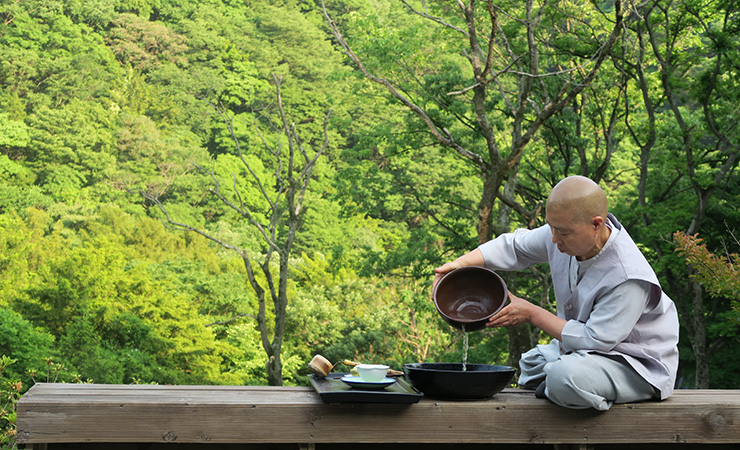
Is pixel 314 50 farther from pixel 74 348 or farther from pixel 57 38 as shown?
pixel 74 348

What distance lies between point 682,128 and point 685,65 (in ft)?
3.37

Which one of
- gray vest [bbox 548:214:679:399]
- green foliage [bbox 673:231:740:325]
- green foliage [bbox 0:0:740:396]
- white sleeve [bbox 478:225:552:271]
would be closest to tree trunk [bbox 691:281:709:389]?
green foliage [bbox 0:0:740:396]

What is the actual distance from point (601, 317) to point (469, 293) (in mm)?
406

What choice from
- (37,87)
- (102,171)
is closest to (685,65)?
(102,171)

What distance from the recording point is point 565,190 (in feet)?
5.54

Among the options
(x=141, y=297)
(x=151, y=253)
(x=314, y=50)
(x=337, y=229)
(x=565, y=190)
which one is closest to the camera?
(x=565, y=190)

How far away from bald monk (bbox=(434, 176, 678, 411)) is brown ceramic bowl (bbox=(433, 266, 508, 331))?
110 mm

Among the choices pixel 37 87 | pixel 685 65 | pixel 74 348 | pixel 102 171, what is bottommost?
pixel 74 348

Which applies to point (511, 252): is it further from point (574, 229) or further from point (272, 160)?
point (272, 160)

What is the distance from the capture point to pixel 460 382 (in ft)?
5.68

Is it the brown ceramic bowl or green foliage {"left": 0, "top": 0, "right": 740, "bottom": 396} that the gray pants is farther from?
green foliage {"left": 0, "top": 0, "right": 740, "bottom": 396}

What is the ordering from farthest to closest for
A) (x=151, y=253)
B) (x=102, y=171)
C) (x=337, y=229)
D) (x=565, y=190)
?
(x=337, y=229) → (x=102, y=171) → (x=151, y=253) → (x=565, y=190)

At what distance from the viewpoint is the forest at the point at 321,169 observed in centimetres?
660

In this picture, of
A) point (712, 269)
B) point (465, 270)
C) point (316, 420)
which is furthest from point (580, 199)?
point (712, 269)
